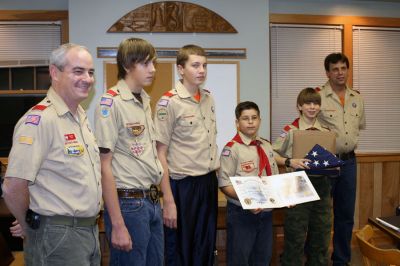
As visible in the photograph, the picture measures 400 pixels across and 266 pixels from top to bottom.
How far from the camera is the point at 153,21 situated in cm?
414

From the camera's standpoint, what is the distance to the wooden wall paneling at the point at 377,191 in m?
4.79

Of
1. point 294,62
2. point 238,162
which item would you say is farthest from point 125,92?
point 294,62

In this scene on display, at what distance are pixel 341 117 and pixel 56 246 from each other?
2.69m

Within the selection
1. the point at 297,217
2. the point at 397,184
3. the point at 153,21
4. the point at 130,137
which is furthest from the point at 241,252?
the point at 397,184

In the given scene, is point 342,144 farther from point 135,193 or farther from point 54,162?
point 54,162

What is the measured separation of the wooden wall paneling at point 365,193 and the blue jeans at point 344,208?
1.25m

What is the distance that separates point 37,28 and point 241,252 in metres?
3.09

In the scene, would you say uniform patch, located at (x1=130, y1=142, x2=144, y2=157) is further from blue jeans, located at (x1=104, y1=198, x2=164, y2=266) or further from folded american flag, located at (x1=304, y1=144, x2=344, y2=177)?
folded american flag, located at (x1=304, y1=144, x2=344, y2=177)

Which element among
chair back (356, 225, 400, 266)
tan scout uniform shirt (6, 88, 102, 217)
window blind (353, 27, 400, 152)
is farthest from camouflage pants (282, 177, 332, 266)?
window blind (353, 27, 400, 152)

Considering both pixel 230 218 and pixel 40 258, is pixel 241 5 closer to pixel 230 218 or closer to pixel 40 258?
pixel 230 218

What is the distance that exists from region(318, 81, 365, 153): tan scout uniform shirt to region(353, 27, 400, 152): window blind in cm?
130

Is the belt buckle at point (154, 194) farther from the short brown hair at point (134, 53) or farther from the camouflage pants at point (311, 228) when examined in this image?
the camouflage pants at point (311, 228)

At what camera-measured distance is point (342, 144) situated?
3.55m

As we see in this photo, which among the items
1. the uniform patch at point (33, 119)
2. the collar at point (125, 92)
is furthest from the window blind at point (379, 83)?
the uniform patch at point (33, 119)
